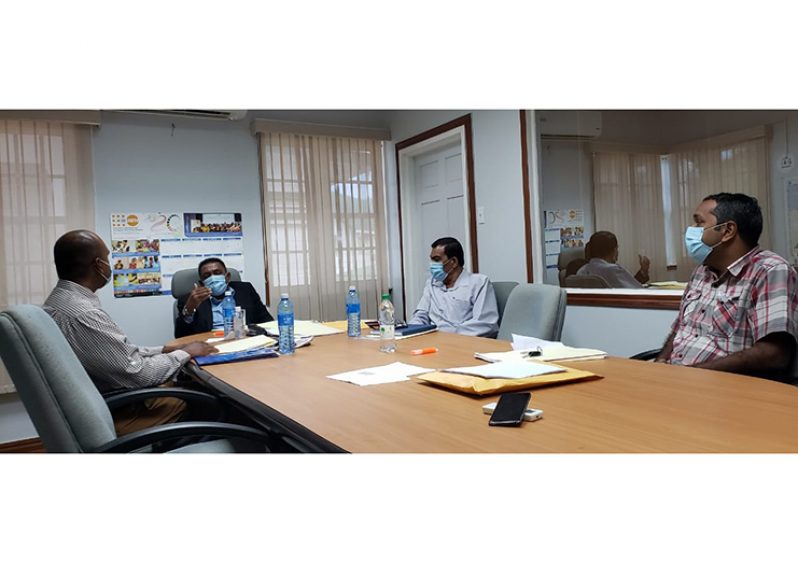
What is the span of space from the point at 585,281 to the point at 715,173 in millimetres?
985

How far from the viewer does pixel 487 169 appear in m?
4.12

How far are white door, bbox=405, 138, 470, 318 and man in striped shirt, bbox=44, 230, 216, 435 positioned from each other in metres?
2.75

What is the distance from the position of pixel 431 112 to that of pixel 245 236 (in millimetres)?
1825

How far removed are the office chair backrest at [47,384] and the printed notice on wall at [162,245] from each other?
311 cm

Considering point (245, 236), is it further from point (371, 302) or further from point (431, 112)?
point (431, 112)

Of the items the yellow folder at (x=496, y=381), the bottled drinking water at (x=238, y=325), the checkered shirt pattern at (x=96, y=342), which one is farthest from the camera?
the bottled drinking water at (x=238, y=325)

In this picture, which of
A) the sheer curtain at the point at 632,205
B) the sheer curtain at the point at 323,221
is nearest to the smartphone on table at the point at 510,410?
the sheer curtain at the point at 632,205

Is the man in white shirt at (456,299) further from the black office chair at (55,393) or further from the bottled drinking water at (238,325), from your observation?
the black office chair at (55,393)

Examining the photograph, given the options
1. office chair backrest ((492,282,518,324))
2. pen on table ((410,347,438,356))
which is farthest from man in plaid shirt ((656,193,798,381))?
office chair backrest ((492,282,518,324))

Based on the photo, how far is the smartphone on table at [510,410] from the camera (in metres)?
1.25

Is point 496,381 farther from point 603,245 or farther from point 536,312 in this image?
point 603,245

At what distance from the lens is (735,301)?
→ 6.82 feet

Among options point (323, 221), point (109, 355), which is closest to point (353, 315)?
point (109, 355)

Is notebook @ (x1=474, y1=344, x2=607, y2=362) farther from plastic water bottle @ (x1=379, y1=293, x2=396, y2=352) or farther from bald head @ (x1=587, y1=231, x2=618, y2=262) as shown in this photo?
bald head @ (x1=587, y1=231, x2=618, y2=262)
